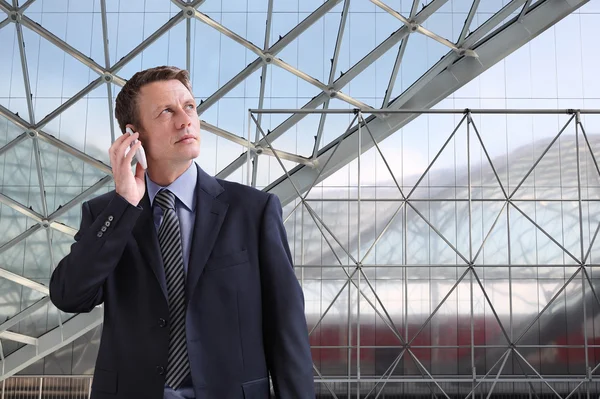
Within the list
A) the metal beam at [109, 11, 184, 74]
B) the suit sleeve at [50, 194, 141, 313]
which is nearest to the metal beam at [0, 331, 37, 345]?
the metal beam at [109, 11, 184, 74]

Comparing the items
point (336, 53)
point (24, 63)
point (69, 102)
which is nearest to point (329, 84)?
point (336, 53)

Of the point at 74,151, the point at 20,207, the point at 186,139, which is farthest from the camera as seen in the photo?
the point at 20,207

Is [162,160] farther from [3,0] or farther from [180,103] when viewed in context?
[3,0]

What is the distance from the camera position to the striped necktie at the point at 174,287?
2668mm

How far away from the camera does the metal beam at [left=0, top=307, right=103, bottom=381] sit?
22.5 metres

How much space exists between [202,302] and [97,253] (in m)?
0.41

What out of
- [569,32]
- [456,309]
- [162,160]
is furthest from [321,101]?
[162,160]

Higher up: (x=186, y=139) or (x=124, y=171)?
(x=186, y=139)

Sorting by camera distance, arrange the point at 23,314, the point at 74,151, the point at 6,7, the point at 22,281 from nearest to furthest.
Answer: the point at 6,7
the point at 74,151
the point at 22,281
the point at 23,314

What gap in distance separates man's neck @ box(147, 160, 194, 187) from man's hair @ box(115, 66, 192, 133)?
0.18 m

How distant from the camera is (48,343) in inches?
918

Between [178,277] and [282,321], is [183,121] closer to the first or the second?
[178,277]

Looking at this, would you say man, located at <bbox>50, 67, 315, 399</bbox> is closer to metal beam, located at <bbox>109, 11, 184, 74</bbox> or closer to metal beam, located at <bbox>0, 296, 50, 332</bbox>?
metal beam, located at <bbox>109, 11, 184, 74</bbox>

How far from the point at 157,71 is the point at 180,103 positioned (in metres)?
0.16
